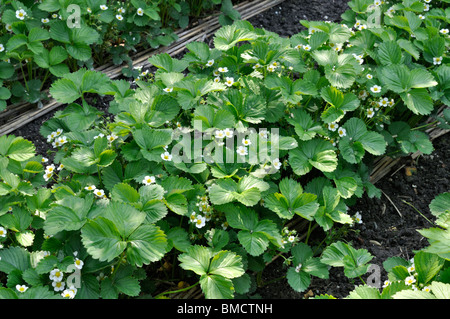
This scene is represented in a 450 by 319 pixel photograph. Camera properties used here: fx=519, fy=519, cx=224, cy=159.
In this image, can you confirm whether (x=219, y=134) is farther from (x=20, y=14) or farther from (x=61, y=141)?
(x=20, y=14)

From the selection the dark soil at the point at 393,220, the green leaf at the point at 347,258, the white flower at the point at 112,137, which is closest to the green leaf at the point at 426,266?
the green leaf at the point at 347,258

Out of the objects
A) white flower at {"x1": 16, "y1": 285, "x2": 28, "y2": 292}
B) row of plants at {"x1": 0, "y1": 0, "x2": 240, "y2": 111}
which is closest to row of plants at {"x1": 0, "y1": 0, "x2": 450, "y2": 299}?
white flower at {"x1": 16, "y1": 285, "x2": 28, "y2": 292}

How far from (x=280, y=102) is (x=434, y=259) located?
37.3 inches

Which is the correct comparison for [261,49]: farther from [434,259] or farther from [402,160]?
[434,259]

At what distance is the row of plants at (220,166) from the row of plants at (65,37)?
0.50 m

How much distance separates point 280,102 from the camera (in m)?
2.32

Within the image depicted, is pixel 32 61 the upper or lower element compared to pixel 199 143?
lower

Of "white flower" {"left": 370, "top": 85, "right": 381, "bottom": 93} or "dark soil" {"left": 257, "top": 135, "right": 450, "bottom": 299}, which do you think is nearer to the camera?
"dark soil" {"left": 257, "top": 135, "right": 450, "bottom": 299}

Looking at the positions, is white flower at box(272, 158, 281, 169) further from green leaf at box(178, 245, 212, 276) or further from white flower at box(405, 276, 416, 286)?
white flower at box(405, 276, 416, 286)

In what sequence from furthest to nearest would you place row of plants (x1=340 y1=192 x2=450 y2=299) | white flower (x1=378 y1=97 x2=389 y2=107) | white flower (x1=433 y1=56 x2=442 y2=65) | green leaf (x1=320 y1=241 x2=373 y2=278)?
white flower (x1=433 y1=56 x2=442 y2=65), white flower (x1=378 y1=97 x2=389 y2=107), green leaf (x1=320 y1=241 x2=373 y2=278), row of plants (x1=340 y1=192 x2=450 y2=299)

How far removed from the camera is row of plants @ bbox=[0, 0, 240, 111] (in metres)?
2.78

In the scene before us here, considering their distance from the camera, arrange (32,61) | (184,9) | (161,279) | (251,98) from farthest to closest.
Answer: (184,9), (32,61), (251,98), (161,279)

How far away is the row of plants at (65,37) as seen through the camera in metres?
2.78
